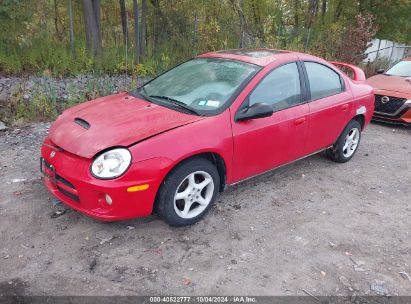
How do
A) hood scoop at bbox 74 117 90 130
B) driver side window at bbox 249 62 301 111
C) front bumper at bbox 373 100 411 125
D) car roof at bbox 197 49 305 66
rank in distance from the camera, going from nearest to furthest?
hood scoop at bbox 74 117 90 130 → driver side window at bbox 249 62 301 111 → car roof at bbox 197 49 305 66 → front bumper at bbox 373 100 411 125

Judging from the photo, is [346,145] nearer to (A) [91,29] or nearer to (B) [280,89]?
(B) [280,89]

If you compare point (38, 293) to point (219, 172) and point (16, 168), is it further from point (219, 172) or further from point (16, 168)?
point (16, 168)

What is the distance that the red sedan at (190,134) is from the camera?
3.07m

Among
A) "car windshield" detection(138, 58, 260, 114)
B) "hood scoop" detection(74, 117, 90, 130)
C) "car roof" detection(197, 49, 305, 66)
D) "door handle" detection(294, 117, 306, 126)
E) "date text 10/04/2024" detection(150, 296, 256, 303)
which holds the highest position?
"car roof" detection(197, 49, 305, 66)

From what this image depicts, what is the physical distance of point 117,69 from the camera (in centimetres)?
867

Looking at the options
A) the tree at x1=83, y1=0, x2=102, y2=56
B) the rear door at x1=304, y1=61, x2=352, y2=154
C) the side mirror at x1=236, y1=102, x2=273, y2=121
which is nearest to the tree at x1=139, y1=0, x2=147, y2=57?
the tree at x1=83, y1=0, x2=102, y2=56

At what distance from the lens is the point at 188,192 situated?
11.2 feet

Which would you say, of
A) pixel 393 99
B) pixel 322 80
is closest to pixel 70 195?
pixel 322 80

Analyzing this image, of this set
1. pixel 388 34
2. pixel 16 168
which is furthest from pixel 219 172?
pixel 388 34

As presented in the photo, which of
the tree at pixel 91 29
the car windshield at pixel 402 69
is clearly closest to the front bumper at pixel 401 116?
the car windshield at pixel 402 69

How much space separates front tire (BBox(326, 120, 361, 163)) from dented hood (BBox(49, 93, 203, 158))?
257cm

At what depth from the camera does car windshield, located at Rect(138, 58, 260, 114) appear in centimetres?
370

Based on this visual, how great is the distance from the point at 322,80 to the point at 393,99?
11.5ft

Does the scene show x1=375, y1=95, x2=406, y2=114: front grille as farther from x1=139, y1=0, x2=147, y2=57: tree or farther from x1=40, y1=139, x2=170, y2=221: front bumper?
x1=40, y1=139, x2=170, y2=221: front bumper
